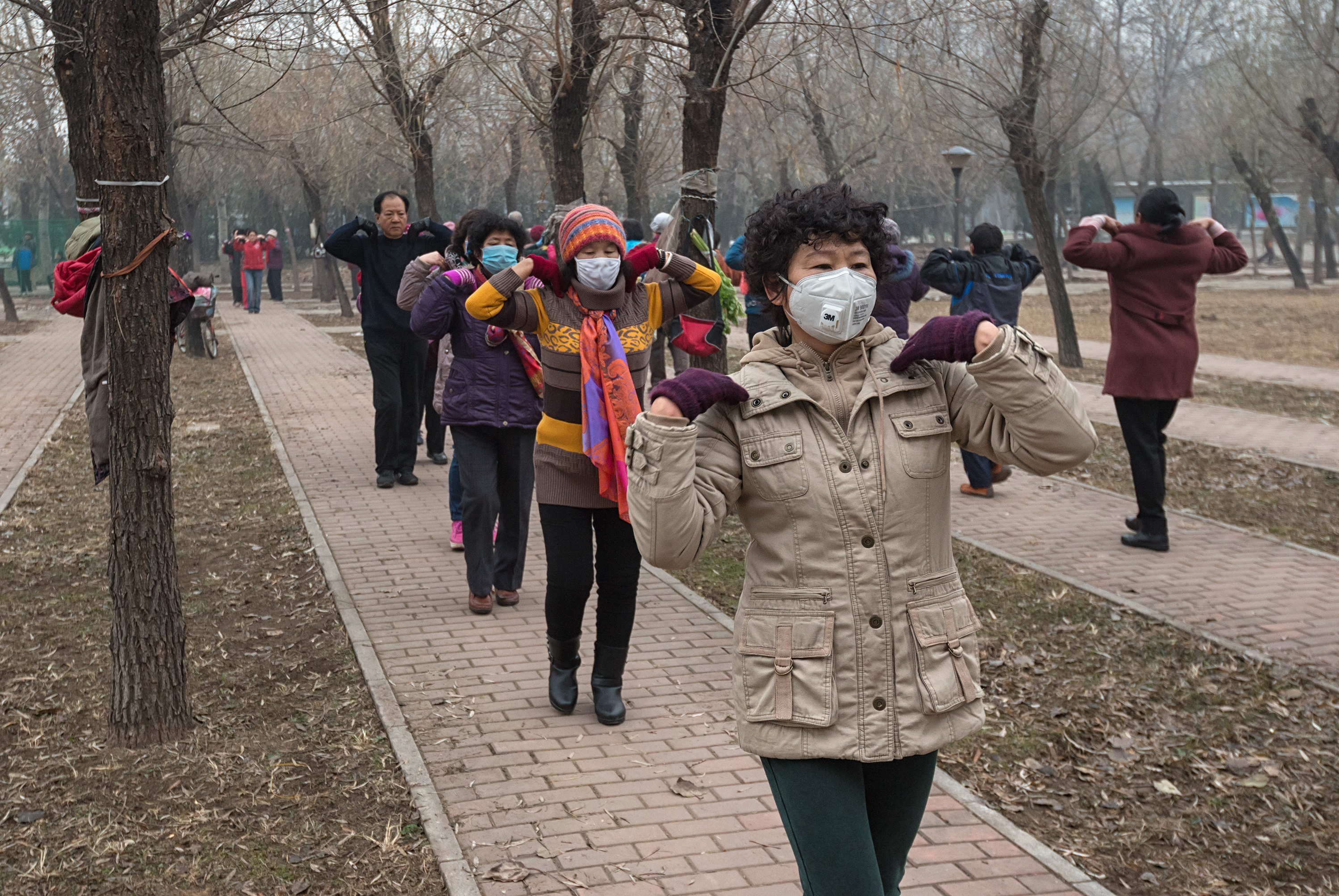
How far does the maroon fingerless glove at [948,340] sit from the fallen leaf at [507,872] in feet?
6.93

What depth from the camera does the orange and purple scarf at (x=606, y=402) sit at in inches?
190

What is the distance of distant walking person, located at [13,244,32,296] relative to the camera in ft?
136

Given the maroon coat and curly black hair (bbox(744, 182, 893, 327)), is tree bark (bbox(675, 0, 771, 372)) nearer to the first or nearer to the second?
the maroon coat

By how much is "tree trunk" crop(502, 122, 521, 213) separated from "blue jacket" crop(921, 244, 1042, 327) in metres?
11.5

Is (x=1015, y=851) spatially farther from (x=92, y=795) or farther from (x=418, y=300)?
(x=418, y=300)

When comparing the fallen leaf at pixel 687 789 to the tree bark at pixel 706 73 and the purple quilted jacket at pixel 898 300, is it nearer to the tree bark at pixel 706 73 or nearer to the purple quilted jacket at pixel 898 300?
the purple quilted jacket at pixel 898 300

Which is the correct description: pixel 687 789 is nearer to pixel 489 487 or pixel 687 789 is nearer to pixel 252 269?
pixel 489 487

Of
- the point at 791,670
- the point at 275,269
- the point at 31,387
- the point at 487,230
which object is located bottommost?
the point at 31,387

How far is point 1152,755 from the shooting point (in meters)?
5.20

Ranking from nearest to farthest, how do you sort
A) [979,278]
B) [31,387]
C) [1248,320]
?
[979,278], [31,387], [1248,320]

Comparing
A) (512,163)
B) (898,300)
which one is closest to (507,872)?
(898,300)

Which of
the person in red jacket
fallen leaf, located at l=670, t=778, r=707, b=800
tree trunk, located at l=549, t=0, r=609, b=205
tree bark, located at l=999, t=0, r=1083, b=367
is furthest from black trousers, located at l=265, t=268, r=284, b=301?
fallen leaf, located at l=670, t=778, r=707, b=800

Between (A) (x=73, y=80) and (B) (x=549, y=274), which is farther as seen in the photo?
(A) (x=73, y=80)

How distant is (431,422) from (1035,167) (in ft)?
34.5
